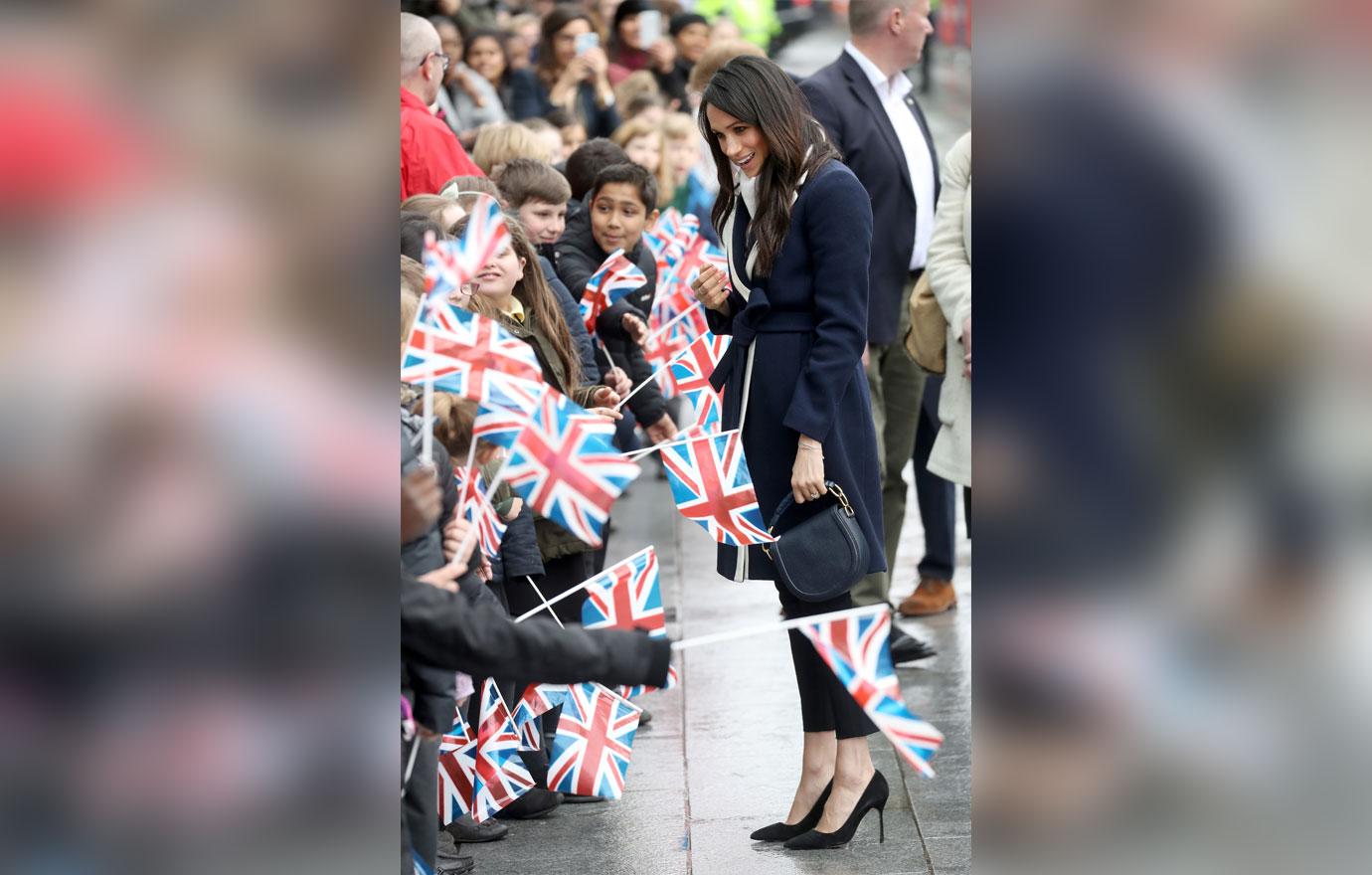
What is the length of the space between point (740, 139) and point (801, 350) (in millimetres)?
530

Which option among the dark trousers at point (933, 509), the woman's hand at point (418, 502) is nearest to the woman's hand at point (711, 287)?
the woman's hand at point (418, 502)

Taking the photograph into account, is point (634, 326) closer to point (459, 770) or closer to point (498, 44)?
point (459, 770)

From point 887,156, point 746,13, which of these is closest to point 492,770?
point 887,156

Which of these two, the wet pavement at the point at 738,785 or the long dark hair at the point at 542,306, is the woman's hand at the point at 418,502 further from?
the long dark hair at the point at 542,306

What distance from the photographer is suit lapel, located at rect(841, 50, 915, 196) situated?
238 inches

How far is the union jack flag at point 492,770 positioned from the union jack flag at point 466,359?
108 centimetres

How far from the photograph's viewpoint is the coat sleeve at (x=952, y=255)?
17.8 feet
